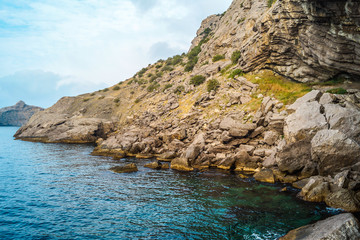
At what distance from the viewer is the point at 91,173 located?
2756cm

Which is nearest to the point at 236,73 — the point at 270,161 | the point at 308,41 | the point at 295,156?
the point at 308,41

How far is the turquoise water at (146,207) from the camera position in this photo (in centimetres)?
1319

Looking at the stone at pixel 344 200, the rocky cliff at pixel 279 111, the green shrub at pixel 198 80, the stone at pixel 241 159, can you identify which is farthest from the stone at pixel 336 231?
the green shrub at pixel 198 80

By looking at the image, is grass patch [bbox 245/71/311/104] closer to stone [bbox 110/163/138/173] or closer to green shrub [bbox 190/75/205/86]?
green shrub [bbox 190/75/205/86]

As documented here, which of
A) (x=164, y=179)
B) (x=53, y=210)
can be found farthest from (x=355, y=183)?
(x=53, y=210)

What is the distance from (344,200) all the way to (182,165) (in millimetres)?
18718

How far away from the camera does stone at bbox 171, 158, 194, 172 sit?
28.7 m

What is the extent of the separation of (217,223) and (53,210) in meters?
13.2

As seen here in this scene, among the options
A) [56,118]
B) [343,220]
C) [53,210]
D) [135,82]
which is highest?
[135,82]

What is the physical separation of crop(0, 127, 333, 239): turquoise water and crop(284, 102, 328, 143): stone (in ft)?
21.8

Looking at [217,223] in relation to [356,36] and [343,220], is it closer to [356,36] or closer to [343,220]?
[343,220]

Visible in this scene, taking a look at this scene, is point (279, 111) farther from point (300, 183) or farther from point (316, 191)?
point (316, 191)

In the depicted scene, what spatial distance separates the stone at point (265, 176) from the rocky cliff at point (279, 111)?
0.34 feet

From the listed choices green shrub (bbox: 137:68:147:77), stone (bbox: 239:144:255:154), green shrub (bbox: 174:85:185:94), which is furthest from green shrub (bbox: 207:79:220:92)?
green shrub (bbox: 137:68:147:77)
